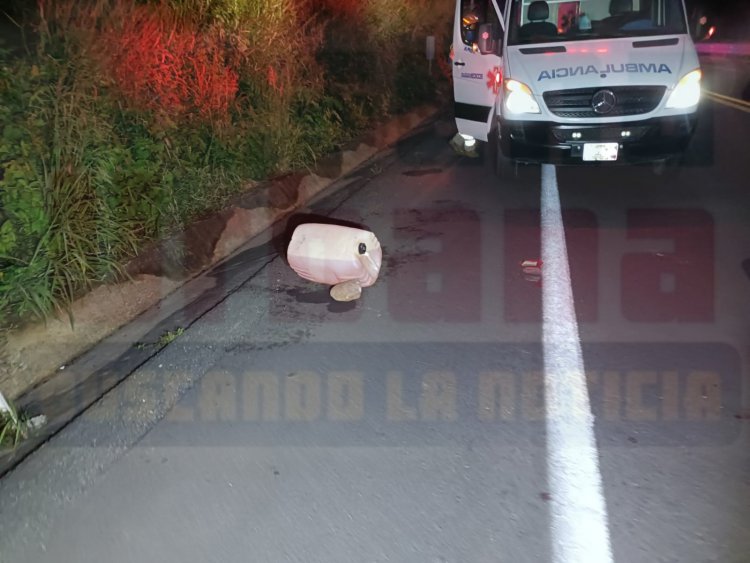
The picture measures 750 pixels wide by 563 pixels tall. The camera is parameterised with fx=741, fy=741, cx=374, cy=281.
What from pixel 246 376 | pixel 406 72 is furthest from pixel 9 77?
pixel 406 72

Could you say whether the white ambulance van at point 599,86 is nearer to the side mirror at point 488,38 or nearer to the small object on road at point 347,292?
the side mirror at point 488,38

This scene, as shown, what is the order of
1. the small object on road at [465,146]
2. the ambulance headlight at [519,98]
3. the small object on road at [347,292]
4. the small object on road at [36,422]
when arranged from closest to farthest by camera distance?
1. the small object on road at [36,422]
2. the small object on road at [347,292]
3. the ambulance headlight at [519,98]
4. the small object on road at [465,146]

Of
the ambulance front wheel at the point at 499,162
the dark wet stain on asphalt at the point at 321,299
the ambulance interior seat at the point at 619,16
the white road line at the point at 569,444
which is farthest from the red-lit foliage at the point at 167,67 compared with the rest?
the ambulance interior seat at the point at 619,16

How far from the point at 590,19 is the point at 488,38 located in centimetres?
120

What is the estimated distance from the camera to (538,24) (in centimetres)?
848

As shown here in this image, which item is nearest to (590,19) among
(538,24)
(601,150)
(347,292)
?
(538,24)

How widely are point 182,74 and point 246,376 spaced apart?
4459 millimetres

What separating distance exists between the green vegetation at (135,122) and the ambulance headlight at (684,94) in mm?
4540

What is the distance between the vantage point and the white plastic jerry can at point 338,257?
5.70 m

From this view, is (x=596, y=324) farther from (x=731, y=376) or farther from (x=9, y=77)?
(x=9, y=77)

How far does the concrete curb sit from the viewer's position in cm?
477

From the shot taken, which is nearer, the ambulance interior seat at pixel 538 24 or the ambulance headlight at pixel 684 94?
the ambulance headlight at pixel 684 94

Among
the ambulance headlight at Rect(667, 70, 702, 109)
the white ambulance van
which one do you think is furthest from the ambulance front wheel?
the ambulance headlight at Rect(667, 70, 702, 109)

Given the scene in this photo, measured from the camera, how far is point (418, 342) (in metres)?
4.90
